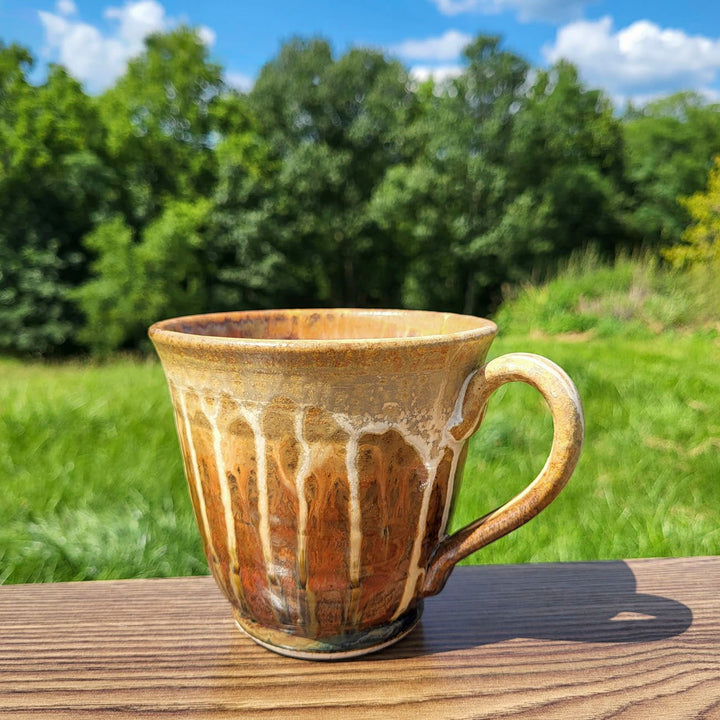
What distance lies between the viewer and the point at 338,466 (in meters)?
0.56

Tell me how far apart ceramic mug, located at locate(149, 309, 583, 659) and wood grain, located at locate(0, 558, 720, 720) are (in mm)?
51

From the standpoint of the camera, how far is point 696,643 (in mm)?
637

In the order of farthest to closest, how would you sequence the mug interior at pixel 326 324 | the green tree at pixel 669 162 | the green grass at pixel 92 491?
the green tree at pixel 669 162 → the green grass at pixel 92 491 → the mug interior at pixel 326 324

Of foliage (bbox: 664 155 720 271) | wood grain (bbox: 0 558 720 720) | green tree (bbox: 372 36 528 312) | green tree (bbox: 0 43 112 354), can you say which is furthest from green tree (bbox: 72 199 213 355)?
wood grain (bbox: 0 558 720 720)

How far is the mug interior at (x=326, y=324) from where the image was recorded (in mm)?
785

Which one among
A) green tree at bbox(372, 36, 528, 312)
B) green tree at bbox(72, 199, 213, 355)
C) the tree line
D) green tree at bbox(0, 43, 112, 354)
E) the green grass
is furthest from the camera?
green tree at bbox(372, 36, 528, 312)

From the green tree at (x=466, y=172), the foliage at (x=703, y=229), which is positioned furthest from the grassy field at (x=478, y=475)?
the green tree at (x=466, y=172)

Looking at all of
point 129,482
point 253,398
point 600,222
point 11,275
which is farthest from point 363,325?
point 600,222

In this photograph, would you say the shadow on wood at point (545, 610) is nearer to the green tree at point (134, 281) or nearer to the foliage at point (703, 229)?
the foliage at point (703, 229)

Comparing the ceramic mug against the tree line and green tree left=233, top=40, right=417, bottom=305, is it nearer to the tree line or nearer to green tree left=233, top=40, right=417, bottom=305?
the tree line

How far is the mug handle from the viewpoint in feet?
Answer: 1.93

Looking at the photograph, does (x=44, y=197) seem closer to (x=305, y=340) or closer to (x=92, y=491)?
(x=92, y=491)

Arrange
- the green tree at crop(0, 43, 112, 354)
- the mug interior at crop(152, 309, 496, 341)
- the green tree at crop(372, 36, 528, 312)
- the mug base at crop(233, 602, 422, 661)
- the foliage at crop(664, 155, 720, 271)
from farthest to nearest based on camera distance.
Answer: the green tree at crop(372, 36, 528, 312)
the green tree at crop(0, 43, 112, 354)
the foliage at crop(664, 155, 720, 271)
the mug interior at crop(152, 309, 496, 341)
the mug base at crop(233, 602, 422, 661)

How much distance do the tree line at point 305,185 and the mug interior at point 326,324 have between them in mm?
14382
